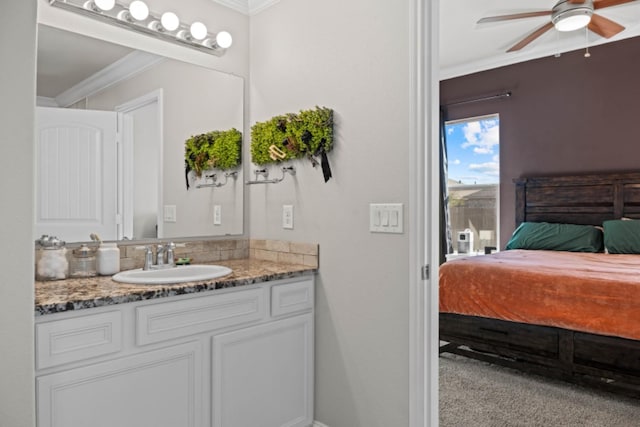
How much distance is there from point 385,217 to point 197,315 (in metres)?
0.89

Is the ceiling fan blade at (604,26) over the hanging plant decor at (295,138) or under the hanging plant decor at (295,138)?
over

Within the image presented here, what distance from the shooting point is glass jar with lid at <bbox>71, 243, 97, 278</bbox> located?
6.27ft

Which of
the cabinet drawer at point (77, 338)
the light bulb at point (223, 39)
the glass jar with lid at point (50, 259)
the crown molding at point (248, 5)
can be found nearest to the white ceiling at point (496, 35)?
the crown molding at point (248, 5)

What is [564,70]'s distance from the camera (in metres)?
4.62

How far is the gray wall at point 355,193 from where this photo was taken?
73.5 inches

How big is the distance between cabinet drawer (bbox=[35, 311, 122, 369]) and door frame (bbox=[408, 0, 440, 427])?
115 centimetres

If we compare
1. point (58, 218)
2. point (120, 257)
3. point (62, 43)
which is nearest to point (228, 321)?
point (120, 257)

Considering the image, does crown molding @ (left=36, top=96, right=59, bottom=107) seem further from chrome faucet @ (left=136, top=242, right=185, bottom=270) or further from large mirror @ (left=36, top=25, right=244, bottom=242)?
chrome faucet @ (left=136, top=242, right=185, bottom=270)

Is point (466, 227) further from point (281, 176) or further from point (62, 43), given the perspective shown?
point (62, 43)

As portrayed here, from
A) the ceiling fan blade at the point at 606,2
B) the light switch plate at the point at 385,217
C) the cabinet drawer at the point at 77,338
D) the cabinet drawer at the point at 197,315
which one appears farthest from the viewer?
the ceiling fan blade at the point at 606,2

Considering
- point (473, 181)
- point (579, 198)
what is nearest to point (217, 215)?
point (579, 198)

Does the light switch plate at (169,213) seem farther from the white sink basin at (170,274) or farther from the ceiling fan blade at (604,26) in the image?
the ceiling fan blade at (604,26)

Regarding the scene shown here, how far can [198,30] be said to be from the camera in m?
2.32

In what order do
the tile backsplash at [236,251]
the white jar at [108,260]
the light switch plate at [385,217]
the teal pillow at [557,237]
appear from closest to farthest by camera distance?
the light switch plate at [385,217], the white jar at [108,260], the tile backsplash at [236,251], the teal pillow at [557,237]
